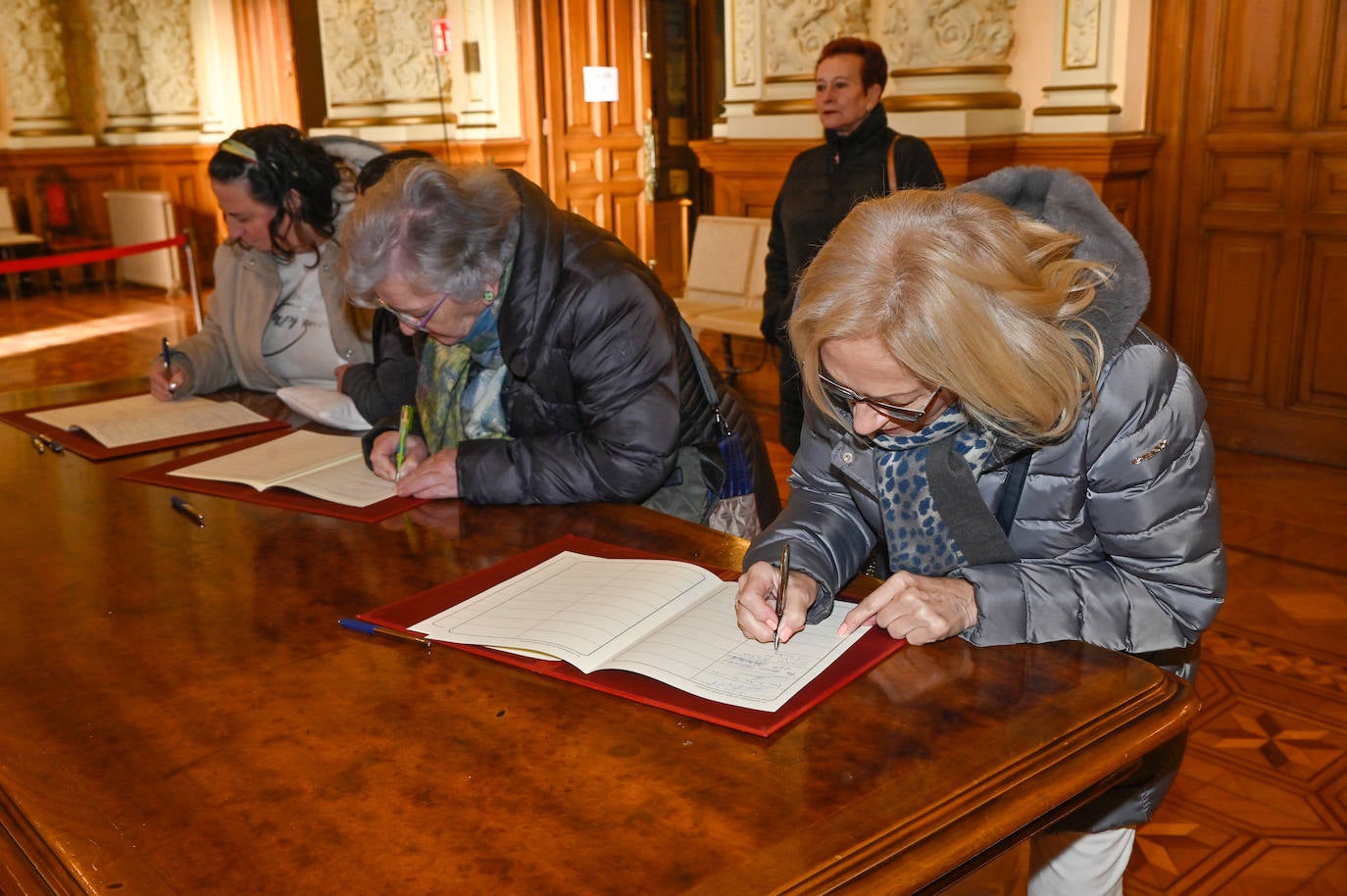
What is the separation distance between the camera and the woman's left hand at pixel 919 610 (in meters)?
1.63

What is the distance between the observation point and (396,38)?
1023 centimetres

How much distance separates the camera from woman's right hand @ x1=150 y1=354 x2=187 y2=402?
10.8 feet

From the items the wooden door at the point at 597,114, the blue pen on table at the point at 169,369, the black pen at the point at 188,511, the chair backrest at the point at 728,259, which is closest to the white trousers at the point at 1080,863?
the black pen at the point at 188,511

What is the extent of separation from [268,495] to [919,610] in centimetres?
142

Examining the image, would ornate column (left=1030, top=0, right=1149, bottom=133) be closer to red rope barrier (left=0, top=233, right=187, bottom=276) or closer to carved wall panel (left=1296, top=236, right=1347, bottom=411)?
carved wall panel (left=1296, top=236, right=1347, bottom=411)

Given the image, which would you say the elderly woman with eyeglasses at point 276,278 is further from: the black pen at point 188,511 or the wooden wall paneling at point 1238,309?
the wooden wall paneling at point 1238,309

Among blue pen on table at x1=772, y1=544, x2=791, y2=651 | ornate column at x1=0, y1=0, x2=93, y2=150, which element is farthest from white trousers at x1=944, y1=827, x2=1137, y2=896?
ornate column at x1=0, y1=0, x2=93, y2=150

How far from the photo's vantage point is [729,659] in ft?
5.28

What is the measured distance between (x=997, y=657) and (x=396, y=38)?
978 cm

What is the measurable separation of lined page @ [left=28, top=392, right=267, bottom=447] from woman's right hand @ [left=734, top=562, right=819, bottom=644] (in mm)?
1772

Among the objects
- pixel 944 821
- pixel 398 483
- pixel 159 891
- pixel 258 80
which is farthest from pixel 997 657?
pixel 258 80

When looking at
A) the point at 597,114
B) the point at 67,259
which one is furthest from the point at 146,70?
the point at 67,259

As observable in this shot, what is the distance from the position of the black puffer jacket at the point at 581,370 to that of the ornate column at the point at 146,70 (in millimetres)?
12082

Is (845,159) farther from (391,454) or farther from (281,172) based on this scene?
(391,454)
